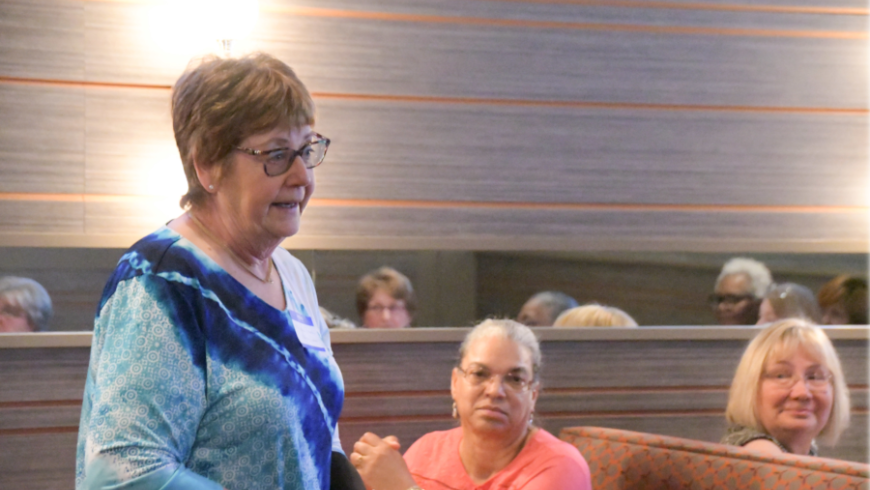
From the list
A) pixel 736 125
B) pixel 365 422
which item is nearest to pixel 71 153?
pixel 365 422

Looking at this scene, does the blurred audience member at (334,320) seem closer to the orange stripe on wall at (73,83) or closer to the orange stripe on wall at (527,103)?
the orange stripe on wall at (527,103)

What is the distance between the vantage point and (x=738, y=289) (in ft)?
10.9

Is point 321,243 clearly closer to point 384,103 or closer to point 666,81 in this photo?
point 384,103

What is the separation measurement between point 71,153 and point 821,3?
119 inches

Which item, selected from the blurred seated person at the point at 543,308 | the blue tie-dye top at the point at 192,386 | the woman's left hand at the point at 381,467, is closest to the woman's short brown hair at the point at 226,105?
the blue tie-dye top at the point at 192,386

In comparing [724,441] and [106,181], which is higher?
[106,181]

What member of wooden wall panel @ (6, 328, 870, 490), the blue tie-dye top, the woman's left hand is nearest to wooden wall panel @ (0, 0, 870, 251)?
wooden wall panel @ (6, 328, 870, 490)

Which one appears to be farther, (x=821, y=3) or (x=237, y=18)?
(x=821, y=3)

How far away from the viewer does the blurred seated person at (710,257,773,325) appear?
10.9ft

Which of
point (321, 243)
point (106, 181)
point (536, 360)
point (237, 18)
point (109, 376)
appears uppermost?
point (237, 18)

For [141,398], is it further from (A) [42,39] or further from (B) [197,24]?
(A) [42,39]

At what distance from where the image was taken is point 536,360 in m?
2.56

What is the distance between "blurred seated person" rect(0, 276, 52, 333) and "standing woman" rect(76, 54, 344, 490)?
1.87 metres

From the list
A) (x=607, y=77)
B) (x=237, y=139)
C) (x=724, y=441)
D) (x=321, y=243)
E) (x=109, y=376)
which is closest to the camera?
(x=109, y=376)
